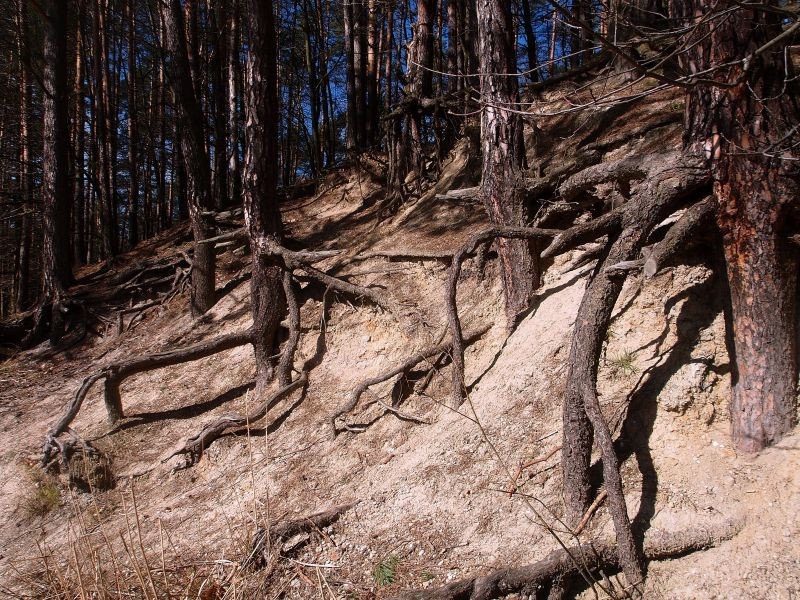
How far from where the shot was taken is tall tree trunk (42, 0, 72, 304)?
11.1 m

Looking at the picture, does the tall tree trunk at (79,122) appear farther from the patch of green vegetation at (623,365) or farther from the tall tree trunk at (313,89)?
the patch of green vegetation at (623,365)

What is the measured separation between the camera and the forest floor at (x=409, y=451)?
3666 millimetres

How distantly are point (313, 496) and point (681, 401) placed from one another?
3223 millimetres

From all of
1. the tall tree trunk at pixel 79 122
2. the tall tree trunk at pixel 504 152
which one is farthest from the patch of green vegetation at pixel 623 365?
the tall tree trunk at pixel 79 122

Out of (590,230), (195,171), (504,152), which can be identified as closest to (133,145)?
(195,171)

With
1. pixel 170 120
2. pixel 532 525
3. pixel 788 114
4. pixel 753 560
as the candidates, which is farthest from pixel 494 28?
pixel 170 120

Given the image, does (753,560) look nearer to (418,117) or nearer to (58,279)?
(418,117)

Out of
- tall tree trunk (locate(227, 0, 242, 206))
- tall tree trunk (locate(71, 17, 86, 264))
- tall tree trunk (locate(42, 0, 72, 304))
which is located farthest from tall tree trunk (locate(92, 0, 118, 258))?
tall tree trunk (locate(227, 0, 242, 206))

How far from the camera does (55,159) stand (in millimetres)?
11102

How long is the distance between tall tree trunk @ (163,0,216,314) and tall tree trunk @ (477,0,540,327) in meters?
5.22

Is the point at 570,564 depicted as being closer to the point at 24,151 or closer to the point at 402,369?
the point at 402,369

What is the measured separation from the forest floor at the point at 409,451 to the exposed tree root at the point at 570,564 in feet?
0.24

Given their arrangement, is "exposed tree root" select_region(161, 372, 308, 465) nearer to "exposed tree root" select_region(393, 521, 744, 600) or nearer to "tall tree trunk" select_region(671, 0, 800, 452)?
"exposed tree root" select_region(393, 521, 744, 600)

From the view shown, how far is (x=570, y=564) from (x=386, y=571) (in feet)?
4.32
